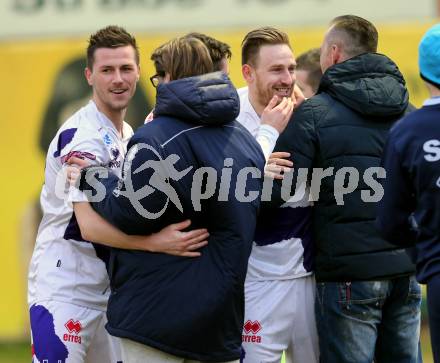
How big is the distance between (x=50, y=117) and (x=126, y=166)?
6592 millimetres

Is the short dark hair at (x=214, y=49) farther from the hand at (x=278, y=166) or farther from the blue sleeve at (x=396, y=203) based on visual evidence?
the blue sleeve at (x=396, y=203)

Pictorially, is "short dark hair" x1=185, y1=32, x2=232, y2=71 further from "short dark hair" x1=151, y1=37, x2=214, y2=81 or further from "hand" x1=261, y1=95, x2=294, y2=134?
"hand" x1=261, y1=95, x2=294, y2=134

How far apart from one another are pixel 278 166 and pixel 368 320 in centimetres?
83

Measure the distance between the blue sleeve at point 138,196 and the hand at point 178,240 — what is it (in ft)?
0.14

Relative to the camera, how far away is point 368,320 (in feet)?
15.4

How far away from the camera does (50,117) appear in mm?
10453

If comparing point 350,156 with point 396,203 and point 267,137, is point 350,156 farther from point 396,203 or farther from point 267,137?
point 396,203

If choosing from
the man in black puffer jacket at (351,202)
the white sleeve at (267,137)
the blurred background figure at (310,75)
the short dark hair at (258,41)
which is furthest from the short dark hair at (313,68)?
the white sleeve at (267,137)

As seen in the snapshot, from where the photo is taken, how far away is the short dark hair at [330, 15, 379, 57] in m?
4.86

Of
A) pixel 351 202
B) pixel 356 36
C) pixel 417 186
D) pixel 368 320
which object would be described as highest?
pixel 356 36

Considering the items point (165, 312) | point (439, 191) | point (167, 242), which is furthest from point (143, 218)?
point (439, 191)

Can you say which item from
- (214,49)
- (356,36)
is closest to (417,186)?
(214,49)

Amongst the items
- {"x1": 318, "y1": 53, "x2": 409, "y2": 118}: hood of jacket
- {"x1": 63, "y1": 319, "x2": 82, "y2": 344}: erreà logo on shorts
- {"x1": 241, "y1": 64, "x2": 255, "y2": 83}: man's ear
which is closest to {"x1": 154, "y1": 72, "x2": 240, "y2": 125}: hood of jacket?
{"x1": 318, "y1": 53, "x2": 409, "y2": 118}: hood of jacket

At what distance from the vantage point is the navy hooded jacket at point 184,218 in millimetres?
3961
